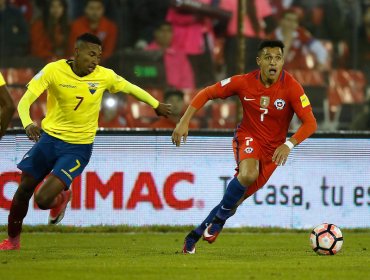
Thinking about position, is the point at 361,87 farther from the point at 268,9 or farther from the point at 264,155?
the point at 264,155

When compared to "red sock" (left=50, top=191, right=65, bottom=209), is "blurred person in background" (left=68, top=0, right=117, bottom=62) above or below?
above

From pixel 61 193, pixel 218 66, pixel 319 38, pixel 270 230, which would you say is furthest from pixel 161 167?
pixel 319 38

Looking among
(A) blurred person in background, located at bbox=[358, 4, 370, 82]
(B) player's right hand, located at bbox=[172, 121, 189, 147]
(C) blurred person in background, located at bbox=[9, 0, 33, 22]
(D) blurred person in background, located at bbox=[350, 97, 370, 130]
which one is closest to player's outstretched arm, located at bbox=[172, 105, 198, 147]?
(B) player's right hand, located at bbox=[172, 121, 189, 147]

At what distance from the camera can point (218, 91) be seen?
11602 mm

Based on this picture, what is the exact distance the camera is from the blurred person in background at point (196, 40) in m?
19.5

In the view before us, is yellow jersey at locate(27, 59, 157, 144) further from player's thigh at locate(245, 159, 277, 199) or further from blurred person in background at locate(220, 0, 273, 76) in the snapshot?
blurred person in background at locate(220, 0, 273, 76)

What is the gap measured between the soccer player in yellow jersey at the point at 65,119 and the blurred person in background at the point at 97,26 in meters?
7.49

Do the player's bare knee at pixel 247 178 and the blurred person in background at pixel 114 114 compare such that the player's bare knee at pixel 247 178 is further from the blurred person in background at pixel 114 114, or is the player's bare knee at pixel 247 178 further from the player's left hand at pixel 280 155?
the blurred person in background at pixel 114 114

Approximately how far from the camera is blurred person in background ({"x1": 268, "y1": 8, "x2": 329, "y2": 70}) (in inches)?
780

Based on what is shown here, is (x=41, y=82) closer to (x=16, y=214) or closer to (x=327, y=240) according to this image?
(x=16, y=214)

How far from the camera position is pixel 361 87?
64.4 ft

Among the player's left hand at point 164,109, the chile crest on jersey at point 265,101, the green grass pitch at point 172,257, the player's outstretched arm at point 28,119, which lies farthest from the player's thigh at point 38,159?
the chile crest on jersey at point 265,101

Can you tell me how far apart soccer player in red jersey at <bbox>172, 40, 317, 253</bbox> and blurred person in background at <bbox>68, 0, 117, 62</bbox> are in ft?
25.4

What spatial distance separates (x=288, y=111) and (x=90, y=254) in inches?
99.4
